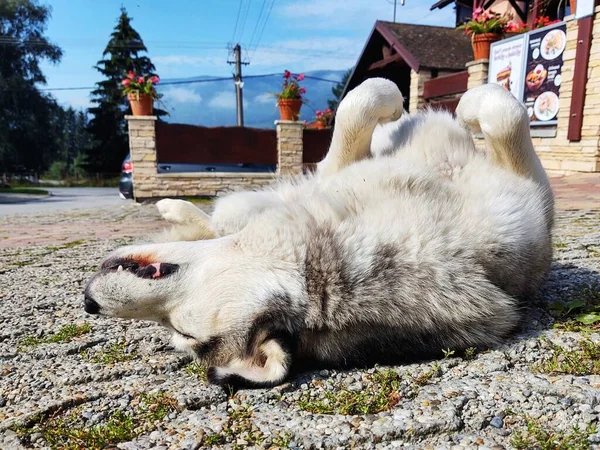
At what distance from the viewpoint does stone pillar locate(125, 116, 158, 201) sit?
45.4 feet

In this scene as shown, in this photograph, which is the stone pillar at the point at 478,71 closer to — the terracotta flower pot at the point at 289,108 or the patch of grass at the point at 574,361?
the terracotta flower pot at the point at 289,108

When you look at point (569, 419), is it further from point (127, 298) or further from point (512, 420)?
point (127, 298)

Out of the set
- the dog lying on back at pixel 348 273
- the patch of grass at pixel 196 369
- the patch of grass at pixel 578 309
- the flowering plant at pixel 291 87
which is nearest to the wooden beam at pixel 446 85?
the flowering plant at pixel 291 87

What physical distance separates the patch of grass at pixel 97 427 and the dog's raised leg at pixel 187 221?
2.88 feet

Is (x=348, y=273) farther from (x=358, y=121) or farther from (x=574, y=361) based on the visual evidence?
(x=358, y=121)

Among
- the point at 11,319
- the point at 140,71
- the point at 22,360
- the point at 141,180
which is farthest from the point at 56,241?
the point at 140,71

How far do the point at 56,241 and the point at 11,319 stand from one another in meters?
3.68

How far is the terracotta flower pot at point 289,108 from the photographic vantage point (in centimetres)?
1504

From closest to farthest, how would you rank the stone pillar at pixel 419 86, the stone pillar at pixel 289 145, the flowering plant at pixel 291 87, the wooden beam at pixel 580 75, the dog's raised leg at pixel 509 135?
the dog's raised leg at pixel 509 135, the wooden beam at pixel 580 75, the flowering plant at pixel 291 87, the stone pillar at pixel 289 145, the stone pillar at pixel 419 86

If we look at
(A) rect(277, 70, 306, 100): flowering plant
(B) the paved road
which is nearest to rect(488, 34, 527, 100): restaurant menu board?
(A) rect(277, 70, 306, 100): flowering plant

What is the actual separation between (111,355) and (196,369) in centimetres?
50

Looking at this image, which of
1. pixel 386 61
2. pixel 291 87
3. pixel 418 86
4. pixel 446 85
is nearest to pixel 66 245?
pixel 291 87

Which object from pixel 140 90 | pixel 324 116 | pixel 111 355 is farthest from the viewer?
pixel 324 116

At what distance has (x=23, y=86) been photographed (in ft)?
127
